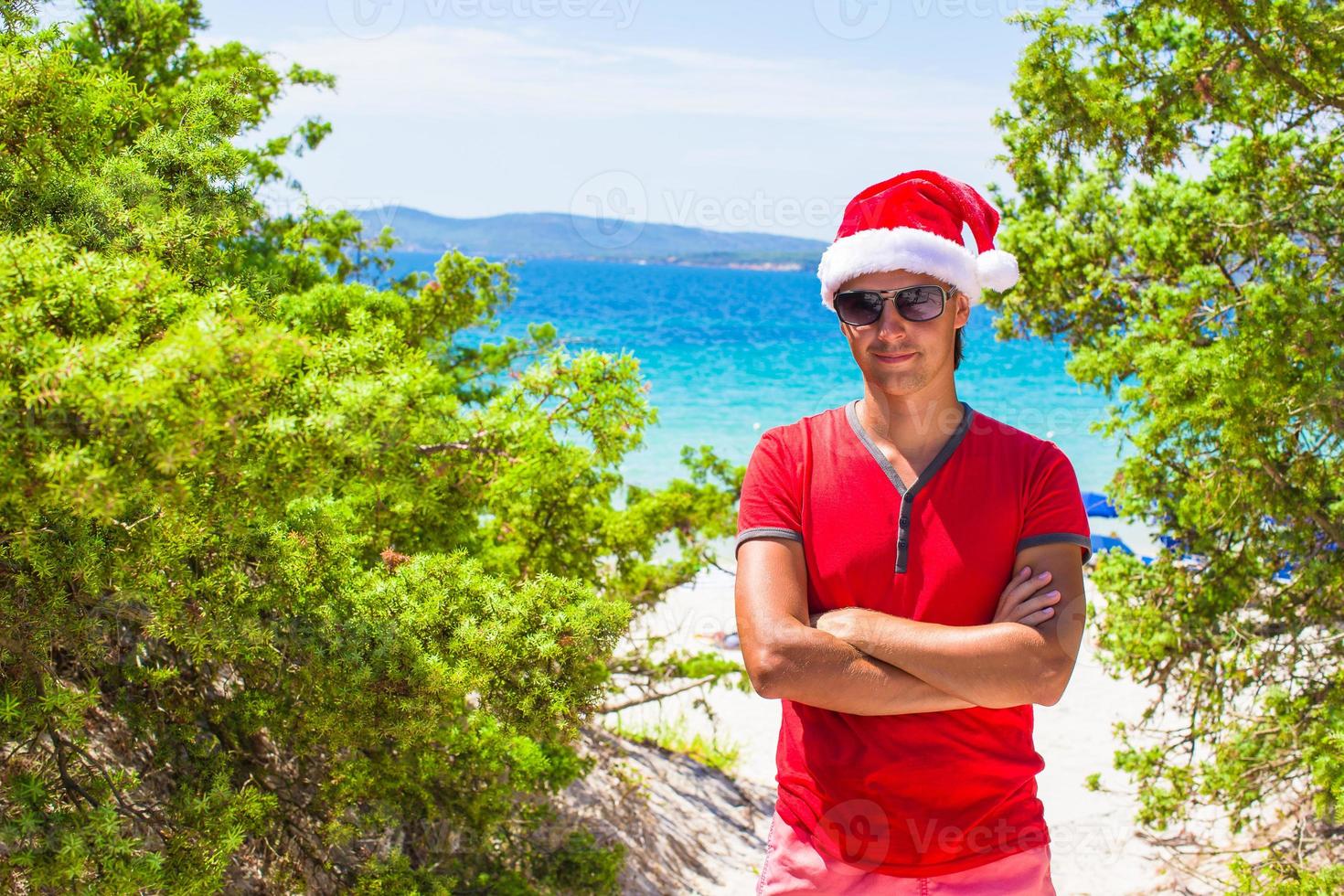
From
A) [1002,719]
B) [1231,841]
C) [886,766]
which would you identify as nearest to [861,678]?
[886,766]

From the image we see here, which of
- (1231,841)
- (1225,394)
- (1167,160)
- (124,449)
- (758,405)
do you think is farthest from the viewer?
(758,405)

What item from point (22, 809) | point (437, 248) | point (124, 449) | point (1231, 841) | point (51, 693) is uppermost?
point (437, 248)

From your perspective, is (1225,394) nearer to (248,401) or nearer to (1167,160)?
(1167,160)

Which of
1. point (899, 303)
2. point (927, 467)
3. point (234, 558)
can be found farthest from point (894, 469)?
point (234, 558)

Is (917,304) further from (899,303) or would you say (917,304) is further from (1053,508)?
(1053,508)

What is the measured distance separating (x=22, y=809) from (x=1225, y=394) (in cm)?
476

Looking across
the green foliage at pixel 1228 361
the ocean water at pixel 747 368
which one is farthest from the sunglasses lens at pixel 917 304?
the green foliage at pixel 1228 361

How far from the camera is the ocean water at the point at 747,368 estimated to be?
28.3 m

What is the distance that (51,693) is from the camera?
9.79 ft

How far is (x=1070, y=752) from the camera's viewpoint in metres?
10.5

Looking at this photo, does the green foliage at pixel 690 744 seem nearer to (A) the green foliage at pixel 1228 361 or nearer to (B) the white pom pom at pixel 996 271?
(A) the green foliage at pixel 1228 361

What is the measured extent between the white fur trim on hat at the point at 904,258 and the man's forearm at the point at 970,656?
860 millimetres

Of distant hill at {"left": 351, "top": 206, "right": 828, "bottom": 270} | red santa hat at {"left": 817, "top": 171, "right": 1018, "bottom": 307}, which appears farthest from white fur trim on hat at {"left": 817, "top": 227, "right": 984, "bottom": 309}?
distant hill at {"left": 351, "top": 206, "right": 828, "bottom": 270}

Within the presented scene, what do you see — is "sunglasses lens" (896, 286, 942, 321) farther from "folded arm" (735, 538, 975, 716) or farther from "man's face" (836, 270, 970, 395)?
"folded arm" (735, 538, 975, 716)
